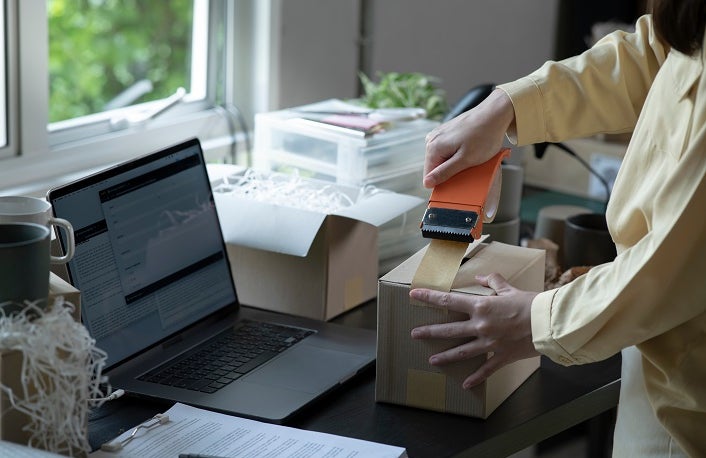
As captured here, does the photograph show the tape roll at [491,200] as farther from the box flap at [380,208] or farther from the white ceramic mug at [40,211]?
the white ceramic mug at [40,211]

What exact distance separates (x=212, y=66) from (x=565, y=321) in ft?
4.50

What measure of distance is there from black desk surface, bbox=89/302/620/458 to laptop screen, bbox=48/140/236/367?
13 centimetres

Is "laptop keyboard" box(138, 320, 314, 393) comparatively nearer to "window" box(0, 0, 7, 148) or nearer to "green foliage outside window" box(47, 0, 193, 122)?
"window" box(0, 0, 7, 148)

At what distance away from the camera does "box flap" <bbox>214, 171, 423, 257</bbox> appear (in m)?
1.55

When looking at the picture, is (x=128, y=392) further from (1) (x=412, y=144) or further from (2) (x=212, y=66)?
(2) (x=212, y=66)

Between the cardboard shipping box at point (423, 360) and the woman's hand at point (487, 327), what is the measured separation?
0.01 metres

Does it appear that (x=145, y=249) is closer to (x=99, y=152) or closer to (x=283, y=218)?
(x=283, y=218)

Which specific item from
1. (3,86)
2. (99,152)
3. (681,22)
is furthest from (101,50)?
(681,22)

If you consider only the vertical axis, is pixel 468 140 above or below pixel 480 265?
above

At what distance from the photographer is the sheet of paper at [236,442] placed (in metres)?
1.14

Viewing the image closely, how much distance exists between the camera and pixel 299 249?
5.07ft

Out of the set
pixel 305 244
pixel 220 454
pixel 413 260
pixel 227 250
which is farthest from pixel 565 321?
pixel 227 250

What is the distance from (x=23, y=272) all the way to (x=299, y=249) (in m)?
0.57

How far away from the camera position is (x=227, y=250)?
1.64 metres
